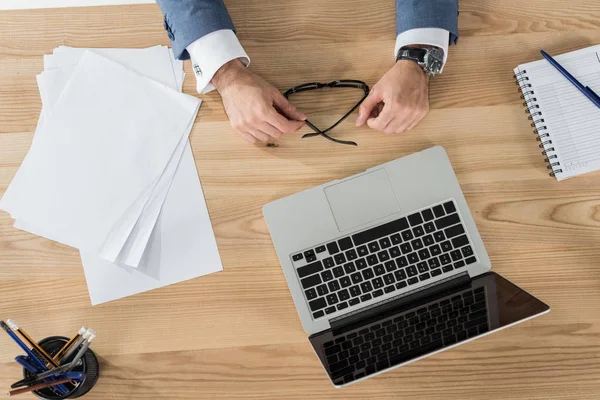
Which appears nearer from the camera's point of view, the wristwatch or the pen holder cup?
the pen holder cup

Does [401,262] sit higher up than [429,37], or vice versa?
[429,37]

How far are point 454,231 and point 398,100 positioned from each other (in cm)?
25

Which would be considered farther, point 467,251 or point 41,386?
point 467,251

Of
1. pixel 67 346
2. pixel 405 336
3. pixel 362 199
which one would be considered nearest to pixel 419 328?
pixel 405 336

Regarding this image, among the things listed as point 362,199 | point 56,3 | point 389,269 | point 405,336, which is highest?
point 56,3

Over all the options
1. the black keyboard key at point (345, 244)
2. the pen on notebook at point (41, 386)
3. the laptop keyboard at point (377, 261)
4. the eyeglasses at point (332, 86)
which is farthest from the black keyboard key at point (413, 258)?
the pen on notebook at point (41, 386)

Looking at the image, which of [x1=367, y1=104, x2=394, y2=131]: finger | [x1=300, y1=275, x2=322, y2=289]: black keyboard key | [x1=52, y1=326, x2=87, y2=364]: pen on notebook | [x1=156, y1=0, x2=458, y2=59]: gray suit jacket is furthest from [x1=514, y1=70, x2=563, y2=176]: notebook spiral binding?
[x1=52, y1=326, x2=87, y2=364]: pen on notebook

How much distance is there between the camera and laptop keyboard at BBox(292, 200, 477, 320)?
0.87 m

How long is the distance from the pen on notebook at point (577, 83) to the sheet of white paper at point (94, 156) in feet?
2.16

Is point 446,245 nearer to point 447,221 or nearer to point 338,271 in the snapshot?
point 447,221

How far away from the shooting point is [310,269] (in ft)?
2.88

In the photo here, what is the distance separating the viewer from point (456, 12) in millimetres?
933

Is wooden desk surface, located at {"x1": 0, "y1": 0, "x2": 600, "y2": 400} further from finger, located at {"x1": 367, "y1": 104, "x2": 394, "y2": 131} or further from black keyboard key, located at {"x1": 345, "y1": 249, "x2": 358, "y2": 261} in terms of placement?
black keyboard key, located at {"x1": 345, "y1": 249, "x2": 358, "y2": 261}

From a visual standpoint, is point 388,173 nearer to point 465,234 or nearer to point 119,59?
point 465,234
